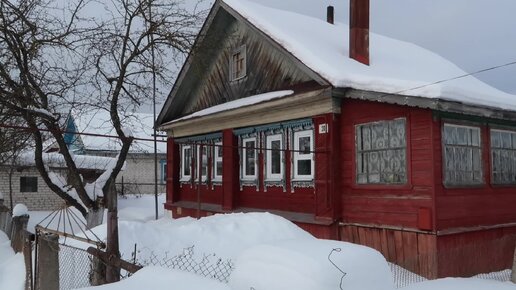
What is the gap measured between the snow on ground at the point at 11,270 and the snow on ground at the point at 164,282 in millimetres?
4250

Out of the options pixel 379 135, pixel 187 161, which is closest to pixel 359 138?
pixel 379 135

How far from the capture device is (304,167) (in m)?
11.9

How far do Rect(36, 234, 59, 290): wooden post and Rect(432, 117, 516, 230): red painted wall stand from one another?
6.25 meters

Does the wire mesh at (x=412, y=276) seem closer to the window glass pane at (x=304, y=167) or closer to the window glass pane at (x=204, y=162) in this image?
the window glass pane at (x=304, y=167)

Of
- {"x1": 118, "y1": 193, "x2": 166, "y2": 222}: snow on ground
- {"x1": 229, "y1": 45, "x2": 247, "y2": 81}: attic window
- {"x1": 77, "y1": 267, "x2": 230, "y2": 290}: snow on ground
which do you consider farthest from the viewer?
{"x1": 118, "y1": 193, "x2": 166, "y2": 222}: snow on ground

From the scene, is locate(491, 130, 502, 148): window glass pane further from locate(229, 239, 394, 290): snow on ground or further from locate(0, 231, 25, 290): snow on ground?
locate(0, 231, 25, 290): snow on ground

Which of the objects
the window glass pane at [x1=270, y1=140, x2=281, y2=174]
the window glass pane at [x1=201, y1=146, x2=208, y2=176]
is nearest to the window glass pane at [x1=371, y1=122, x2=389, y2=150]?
the window glass pane at [x1=270, y1=140, x2=281, y2=174]

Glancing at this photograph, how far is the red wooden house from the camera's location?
29.7 feet

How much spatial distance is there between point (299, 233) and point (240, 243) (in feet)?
3.54

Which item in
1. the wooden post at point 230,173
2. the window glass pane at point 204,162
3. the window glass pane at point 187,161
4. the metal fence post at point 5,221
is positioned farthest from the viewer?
the window glass pane at point 187,161

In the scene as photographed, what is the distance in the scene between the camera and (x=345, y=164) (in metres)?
10.8

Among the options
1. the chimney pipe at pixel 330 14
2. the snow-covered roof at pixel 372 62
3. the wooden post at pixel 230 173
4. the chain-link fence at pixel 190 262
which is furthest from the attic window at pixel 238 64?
the chain-link fence at pixel 190 262

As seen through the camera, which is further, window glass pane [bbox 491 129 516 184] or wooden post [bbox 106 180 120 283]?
window glass pane [bbox 491 129 516 184]

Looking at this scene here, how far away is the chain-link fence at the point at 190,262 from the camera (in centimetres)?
796
